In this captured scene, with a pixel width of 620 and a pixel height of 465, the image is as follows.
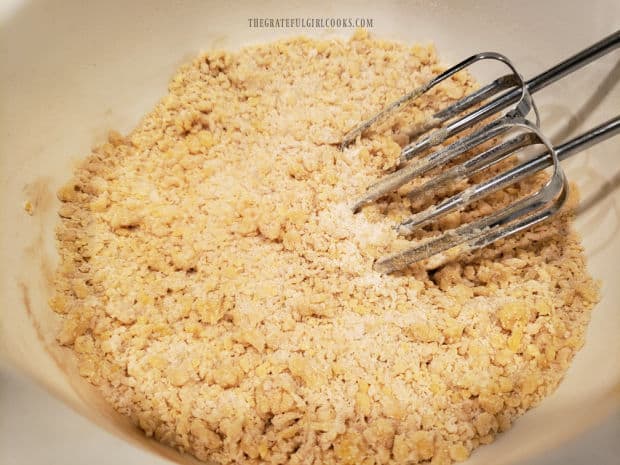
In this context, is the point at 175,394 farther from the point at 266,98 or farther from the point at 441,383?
the point at 266,98

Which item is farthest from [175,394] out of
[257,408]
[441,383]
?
[441,383]

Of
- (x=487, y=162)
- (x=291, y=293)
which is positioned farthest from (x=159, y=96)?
(x=487, y=162)

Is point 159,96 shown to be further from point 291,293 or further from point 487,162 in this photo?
point 487,162
